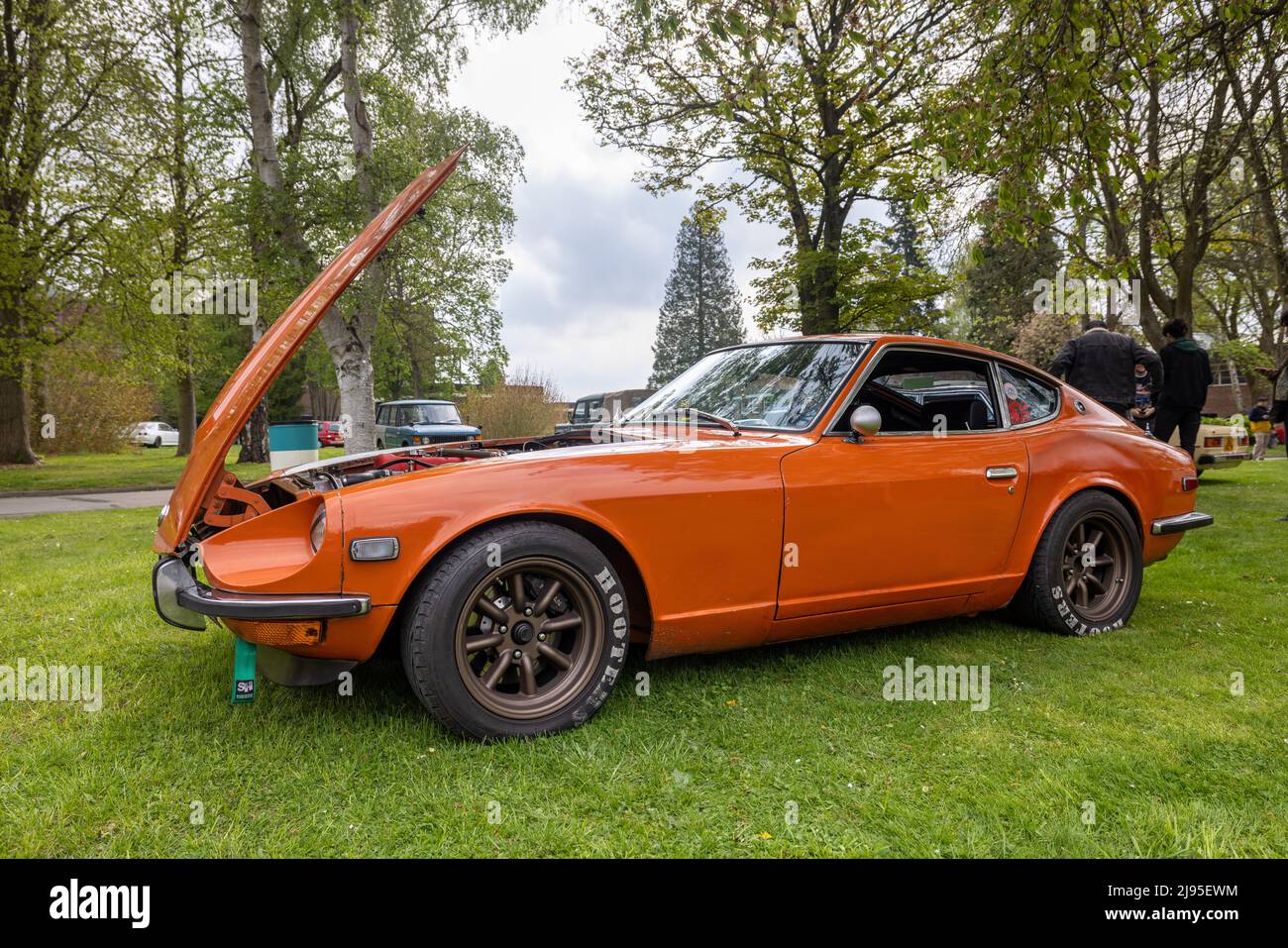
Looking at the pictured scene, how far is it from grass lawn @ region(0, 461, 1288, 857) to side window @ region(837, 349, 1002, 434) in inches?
44.2

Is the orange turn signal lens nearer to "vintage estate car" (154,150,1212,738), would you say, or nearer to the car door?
"vintage estate car" (154,150,1212,738)

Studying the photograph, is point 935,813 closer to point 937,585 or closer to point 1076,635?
point 937,585

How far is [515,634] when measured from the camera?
2.61m

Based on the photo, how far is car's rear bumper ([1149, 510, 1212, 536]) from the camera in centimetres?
408

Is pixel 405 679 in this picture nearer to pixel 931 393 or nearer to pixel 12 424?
pixel 931 393

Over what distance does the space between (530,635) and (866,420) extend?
1.63m

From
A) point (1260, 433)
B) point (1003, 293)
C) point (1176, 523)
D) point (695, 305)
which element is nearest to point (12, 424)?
point (1176, 523)

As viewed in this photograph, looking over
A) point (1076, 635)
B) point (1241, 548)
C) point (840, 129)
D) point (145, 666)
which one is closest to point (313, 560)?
point (145, 666)

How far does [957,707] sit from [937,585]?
607 millimetres

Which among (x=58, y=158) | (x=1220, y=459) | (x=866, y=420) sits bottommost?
(x=1220, y=459)

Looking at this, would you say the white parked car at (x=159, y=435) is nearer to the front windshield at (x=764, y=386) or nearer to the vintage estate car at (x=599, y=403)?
the vintage estate car at (x=599, y=403)

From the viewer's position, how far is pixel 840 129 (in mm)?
11258

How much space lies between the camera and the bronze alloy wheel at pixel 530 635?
255 cm
